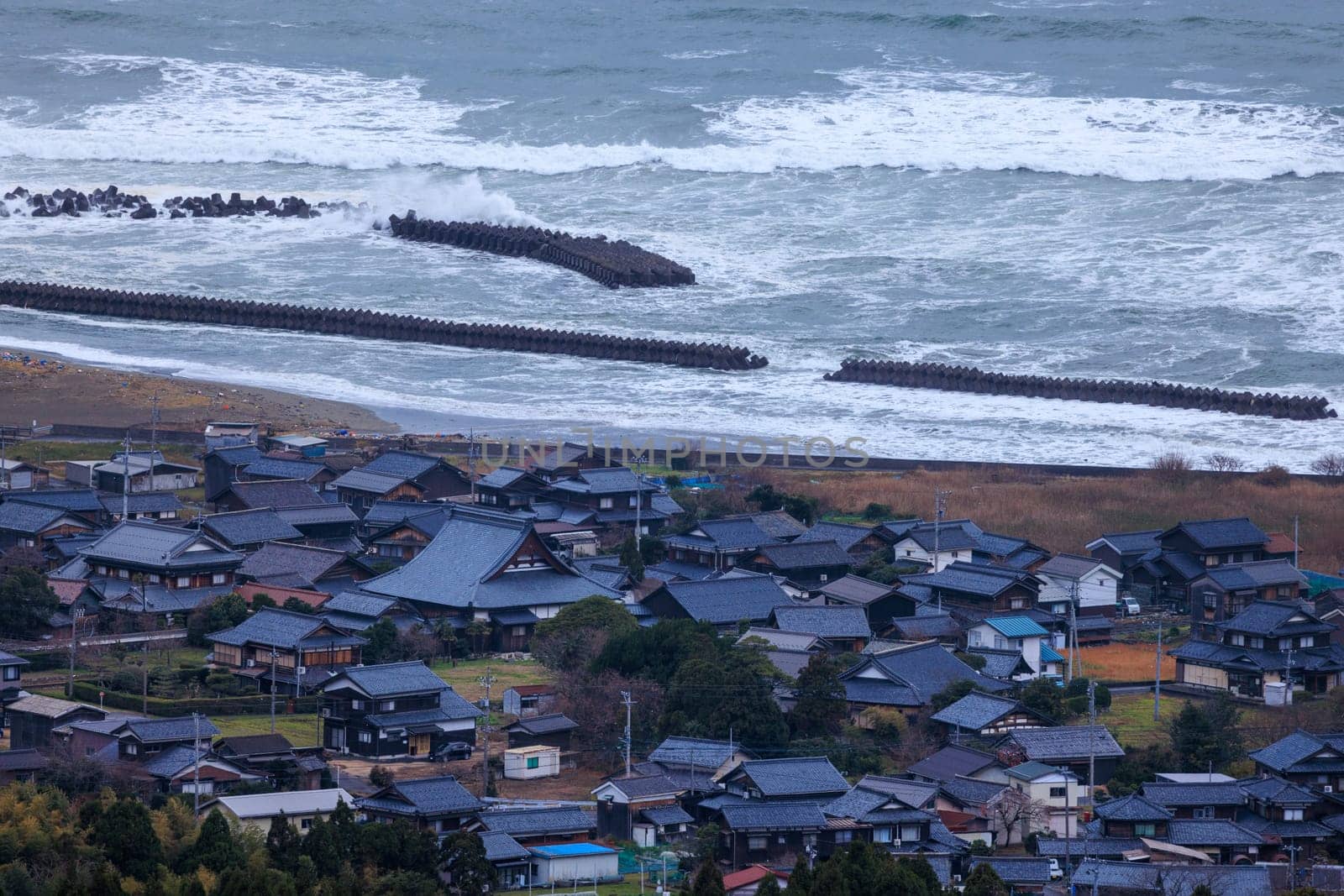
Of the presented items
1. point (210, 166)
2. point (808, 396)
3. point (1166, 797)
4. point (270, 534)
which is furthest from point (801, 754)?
point (210, 166)

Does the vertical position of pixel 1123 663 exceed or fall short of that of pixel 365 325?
it falls short

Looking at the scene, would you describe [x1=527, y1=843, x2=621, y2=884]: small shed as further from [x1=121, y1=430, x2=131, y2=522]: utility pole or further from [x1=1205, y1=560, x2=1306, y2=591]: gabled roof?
[x1=121, y1=430, x2=131, y2=522]: utility pole

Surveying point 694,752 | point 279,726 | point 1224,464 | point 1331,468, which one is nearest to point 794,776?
point 694,752

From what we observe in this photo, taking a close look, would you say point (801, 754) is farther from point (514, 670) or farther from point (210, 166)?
point (210, 166)

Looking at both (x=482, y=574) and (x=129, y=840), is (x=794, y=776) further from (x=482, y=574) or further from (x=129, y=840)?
(x=482, y=574)

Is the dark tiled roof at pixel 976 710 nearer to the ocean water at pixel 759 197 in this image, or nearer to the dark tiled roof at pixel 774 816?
the dark tiled roof at pixel 774 816

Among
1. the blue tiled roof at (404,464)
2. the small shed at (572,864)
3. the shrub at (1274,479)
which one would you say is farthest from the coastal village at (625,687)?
the shrub at (1274,479)
